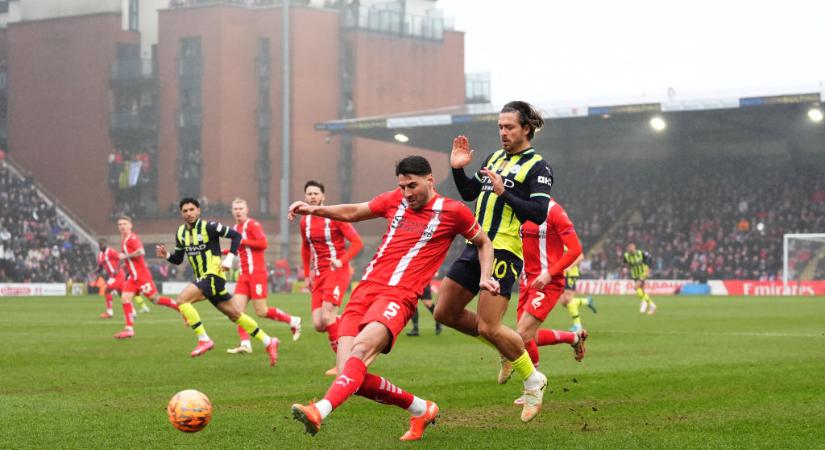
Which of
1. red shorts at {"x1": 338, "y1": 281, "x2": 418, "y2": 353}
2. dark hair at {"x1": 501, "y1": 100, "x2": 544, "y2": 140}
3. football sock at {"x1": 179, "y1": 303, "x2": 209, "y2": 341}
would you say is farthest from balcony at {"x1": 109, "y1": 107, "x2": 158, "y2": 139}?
red shorts at {"x1": 338, "y1": 281, "x2": 418, "y2": 353}

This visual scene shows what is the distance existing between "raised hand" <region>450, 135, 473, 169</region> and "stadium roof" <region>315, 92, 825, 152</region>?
3839 cm

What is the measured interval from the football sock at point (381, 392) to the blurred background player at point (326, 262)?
6423 mm

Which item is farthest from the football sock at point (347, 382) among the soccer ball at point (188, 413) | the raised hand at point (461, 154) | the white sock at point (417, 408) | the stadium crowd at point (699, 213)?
the stadium crowd at point (699, 213)

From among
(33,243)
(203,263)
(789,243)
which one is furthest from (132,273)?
(789,243)

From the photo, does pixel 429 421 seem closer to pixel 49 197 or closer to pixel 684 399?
pixel 684 399

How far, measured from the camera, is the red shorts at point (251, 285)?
16625 millimetres

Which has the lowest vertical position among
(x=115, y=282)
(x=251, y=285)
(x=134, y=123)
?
(x=115, y=282)

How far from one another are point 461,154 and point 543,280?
190 centimetres

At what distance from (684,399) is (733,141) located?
47.8 meters

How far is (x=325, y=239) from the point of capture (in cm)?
1491

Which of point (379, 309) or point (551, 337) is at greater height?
point (379, 309)

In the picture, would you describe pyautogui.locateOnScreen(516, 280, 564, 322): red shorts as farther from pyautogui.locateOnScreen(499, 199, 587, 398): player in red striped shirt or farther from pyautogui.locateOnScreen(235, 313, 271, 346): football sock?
pyautogui.locateOnScreen(235, 313, 271, 346): football sock

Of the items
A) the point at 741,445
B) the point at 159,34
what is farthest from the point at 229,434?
the point at 159,34

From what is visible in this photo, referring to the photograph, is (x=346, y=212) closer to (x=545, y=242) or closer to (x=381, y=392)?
(x=381, y=392)
